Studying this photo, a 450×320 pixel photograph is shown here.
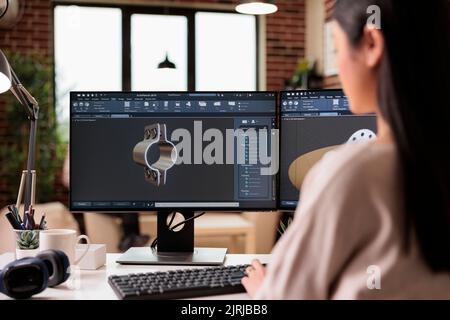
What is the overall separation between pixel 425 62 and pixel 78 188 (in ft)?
3.50

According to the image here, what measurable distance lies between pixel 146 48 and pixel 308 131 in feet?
14.4

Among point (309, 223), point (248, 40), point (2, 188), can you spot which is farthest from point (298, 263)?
point (248, 40)

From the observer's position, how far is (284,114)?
1590 mm

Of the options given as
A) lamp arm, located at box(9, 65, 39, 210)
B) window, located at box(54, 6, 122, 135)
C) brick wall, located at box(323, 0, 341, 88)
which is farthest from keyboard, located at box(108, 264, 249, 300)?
window, located at box(54, 6, 122, 135)

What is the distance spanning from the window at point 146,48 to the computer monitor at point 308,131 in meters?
3.86

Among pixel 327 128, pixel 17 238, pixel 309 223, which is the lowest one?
A: pixel 17 238

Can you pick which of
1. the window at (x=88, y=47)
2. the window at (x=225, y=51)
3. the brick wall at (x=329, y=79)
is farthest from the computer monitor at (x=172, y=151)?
the window at (x=225, y=51)

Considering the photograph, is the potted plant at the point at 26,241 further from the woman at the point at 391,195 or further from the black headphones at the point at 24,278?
the woman at the point at 391,195

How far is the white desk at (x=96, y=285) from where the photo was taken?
118 cm

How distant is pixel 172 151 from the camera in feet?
5.22

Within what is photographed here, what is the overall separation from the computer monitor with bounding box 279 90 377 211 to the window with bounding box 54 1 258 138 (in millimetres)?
3863

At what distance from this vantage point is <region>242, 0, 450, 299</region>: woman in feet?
2.53
